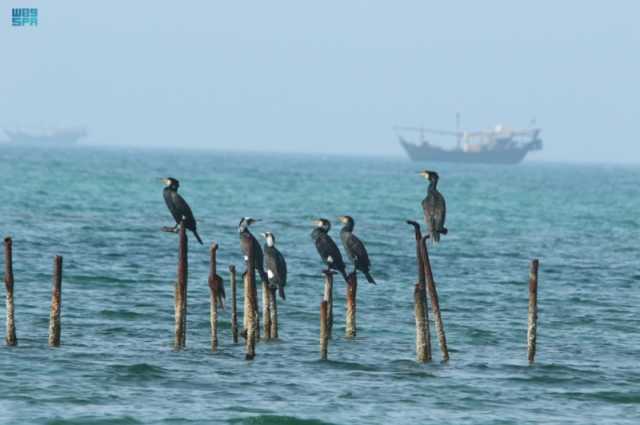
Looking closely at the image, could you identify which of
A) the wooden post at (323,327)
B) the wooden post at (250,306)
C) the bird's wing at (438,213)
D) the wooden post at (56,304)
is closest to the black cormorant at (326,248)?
the wooden post at (323,327)

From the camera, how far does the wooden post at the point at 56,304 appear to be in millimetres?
27156

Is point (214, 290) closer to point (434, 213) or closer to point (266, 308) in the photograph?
point (266, 308)

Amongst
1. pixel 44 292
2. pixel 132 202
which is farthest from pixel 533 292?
pixel 132 202

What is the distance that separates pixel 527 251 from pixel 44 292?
28.4 m

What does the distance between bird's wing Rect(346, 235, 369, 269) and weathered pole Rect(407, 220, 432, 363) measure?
220 cm

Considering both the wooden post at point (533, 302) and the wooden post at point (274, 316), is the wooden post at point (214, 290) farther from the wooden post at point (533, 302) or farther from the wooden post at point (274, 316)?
the wooden post at point (533, 302)

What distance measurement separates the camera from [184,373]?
2702 cm

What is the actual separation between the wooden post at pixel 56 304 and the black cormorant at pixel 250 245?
3.52m

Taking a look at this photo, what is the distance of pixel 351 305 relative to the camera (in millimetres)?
30469

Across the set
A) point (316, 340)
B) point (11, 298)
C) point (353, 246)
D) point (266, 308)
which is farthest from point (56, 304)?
point (316, 340)

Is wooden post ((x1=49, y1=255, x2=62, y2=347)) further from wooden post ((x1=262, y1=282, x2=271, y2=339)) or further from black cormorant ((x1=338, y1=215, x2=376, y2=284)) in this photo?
black cormorant ((x1=338, y1=215, x2=376, y2=284))

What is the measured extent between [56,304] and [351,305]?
21.2ft

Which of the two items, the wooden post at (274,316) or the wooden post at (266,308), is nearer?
the wooden post at (266,308)

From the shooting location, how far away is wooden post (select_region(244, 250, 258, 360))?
26672mm
